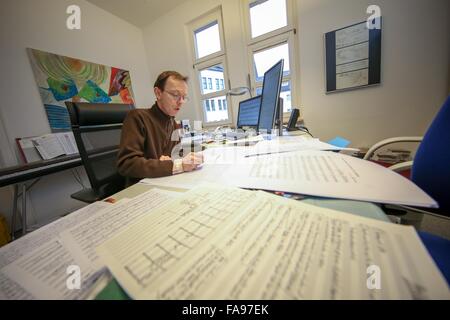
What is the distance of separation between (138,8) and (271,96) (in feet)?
11.3

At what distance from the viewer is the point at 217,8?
9.16 ft

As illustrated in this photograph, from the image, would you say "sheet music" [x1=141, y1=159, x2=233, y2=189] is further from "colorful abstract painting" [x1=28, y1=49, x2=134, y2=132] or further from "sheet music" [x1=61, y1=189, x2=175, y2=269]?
"colorful abstract painting" [x1=28, y1=49, x2=134, y2=132]

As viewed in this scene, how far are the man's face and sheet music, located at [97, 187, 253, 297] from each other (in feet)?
2.74

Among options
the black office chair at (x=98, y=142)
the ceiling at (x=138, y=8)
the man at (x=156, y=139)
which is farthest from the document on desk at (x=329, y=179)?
the ceiling at (x=138, y=8)

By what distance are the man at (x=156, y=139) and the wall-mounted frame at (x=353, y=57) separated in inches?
79.6

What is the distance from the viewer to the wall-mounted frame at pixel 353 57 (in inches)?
75.0

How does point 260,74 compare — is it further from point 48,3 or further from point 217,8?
point 48,3

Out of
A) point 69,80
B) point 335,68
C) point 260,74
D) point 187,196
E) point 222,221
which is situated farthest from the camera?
point 260,74

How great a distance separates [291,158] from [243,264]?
1.57ft

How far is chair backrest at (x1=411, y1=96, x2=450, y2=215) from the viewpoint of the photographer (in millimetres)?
522

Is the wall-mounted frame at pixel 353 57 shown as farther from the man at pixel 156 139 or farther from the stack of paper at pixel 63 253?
the stack of paper at pixel 63 253

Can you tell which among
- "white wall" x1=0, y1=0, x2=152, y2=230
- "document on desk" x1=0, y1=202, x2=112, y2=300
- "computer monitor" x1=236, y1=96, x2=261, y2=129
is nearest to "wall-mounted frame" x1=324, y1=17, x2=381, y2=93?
"computer monitor" x1=236, y1=96, x2=261, y2=129

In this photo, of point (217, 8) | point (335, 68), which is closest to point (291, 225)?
point (335, 68)

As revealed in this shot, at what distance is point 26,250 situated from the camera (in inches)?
12.5
